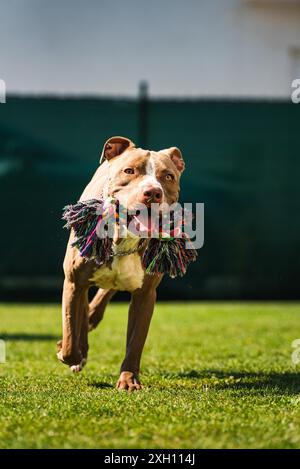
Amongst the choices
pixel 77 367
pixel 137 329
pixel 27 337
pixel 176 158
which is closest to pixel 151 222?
pixel 176 158

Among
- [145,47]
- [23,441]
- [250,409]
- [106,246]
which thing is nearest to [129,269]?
[106,246]

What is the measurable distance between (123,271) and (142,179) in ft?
1.87

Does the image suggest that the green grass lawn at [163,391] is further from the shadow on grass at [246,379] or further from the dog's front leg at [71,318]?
the dog's front leg at [71,318]

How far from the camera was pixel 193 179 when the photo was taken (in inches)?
401

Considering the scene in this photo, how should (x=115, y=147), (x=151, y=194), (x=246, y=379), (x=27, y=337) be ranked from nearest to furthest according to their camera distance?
1. (x=151, y=194)
2. (x=115, y=147)
3. (x=246, y=379)
4. (x=27, y=337)

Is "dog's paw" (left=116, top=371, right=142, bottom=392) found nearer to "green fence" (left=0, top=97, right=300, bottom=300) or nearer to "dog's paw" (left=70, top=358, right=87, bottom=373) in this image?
"dog's paw" (left=70, top=358, right=87, bottom=373)

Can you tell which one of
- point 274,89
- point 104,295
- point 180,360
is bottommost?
point 180,360

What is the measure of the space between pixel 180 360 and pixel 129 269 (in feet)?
4.30

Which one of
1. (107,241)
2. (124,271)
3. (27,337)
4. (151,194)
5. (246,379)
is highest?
(151,194)

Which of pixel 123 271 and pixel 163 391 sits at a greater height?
pixel 123 271

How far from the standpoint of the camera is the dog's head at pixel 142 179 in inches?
151

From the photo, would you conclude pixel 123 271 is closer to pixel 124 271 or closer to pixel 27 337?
pixel 124 271

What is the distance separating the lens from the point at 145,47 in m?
13.0

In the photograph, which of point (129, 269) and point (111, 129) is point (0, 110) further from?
point (129, 269)
